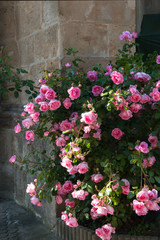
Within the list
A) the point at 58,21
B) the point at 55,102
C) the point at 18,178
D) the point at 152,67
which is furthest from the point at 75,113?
the point at 18,178

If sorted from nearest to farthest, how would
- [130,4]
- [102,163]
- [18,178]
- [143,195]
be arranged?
[143,195] < [102,163] < [130,4] < [18,178]

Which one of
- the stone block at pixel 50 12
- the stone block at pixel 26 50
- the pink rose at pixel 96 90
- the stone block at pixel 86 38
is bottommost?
the pink rose at pixel 96 90

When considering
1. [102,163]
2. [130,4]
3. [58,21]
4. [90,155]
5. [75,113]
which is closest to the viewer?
[102,163]

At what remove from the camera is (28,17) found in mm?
3455

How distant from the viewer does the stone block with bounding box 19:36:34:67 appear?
3.40 metres

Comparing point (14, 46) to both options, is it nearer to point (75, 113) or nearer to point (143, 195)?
point (75, 113)

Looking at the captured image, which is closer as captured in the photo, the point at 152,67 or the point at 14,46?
the point at 152,67

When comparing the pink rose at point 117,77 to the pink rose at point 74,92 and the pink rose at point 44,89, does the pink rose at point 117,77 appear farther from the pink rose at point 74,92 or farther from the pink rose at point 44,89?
the pink rose at point 44,89

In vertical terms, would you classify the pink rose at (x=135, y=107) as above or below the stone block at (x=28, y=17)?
below

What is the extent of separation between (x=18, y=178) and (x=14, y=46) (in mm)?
1462

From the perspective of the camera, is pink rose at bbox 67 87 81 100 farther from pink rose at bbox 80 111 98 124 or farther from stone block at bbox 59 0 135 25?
stone block at bbox 59 0 135 25

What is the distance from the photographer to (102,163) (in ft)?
7.36

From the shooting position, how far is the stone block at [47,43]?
291cm

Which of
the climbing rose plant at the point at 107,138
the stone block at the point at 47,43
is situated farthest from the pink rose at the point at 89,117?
the stone block at the point at 47,43
